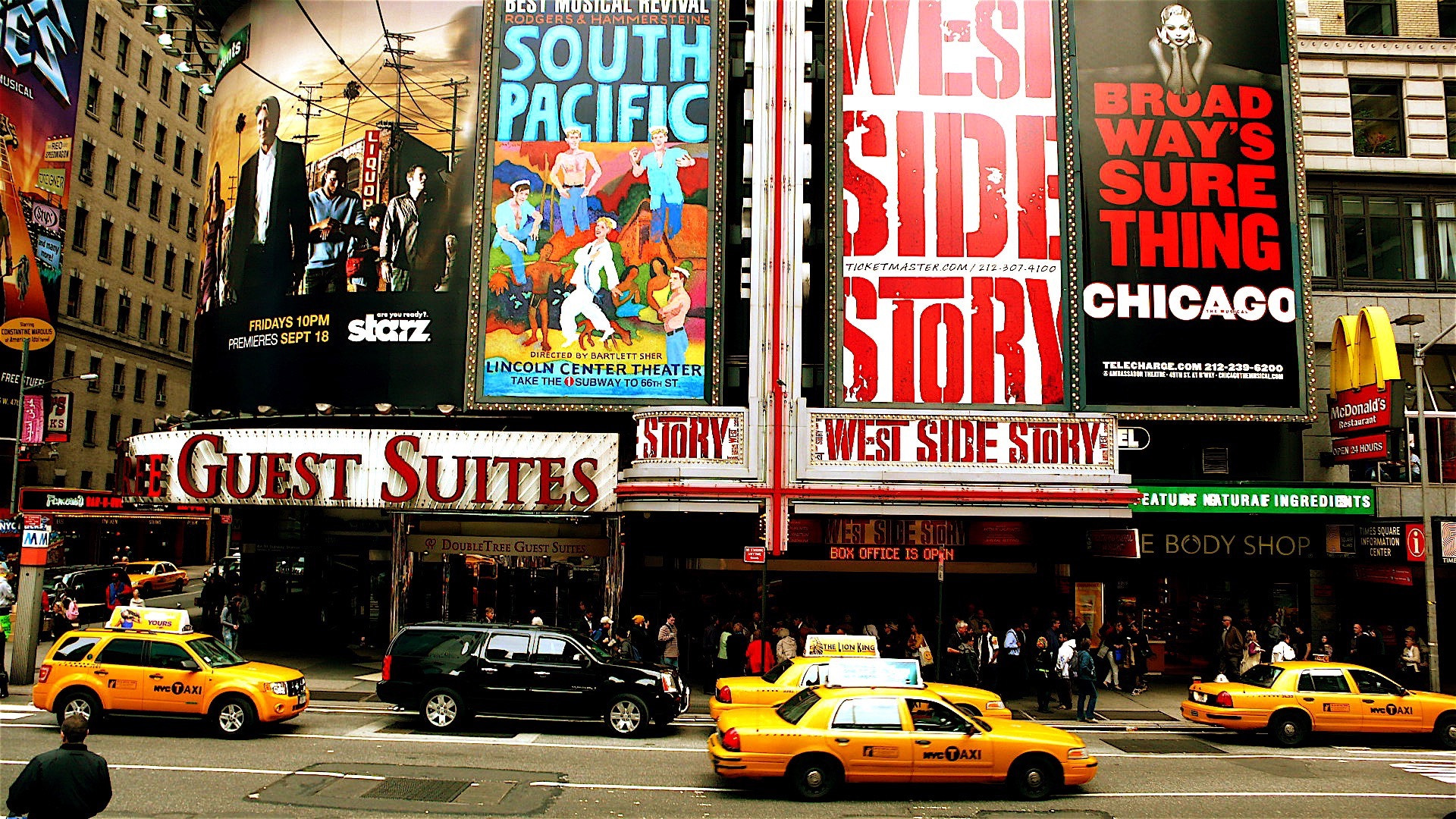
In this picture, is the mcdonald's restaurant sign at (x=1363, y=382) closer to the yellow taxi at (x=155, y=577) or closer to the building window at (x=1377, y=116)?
the building window at (x=1377, y=116)

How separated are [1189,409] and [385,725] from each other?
20200 millimetres

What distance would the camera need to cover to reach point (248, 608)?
32500mm

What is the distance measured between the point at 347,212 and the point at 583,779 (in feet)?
62.5

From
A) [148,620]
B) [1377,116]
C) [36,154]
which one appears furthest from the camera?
[36,154]

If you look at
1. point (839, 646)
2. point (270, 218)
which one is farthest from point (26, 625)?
point (839, 646)

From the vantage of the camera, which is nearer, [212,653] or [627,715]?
[212,653]

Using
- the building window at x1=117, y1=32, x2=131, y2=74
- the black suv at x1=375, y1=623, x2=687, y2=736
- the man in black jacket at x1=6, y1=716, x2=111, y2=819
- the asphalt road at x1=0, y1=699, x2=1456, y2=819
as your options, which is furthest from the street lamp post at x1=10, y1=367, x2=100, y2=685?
the building window at x1=117, y1=32, x2=131, y2=74

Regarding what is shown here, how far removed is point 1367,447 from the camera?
2716 centimetres

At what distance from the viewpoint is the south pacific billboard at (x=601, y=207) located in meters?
27.8

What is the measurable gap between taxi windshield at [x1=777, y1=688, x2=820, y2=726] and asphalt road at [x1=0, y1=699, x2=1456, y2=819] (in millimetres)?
1023

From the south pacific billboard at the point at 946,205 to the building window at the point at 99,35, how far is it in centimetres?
4309

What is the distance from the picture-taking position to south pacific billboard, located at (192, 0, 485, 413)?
94.2ft

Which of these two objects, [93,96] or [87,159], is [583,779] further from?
[93,96]

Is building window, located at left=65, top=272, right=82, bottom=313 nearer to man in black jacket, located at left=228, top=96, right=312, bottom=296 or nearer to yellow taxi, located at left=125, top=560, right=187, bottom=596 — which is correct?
yellow taxi, located at left=125, top=560, right=187, bottom=596
